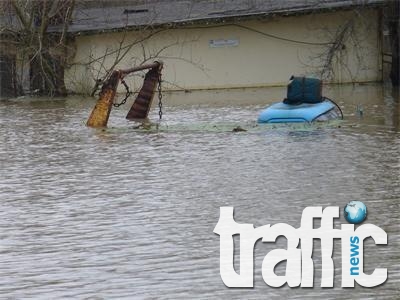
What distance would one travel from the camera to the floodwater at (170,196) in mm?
7676

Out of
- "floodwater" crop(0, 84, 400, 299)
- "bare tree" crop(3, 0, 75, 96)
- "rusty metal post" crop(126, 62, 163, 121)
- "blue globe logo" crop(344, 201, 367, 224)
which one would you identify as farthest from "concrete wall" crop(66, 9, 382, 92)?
"blue globe logo" crop(344, 201, 367, 224)

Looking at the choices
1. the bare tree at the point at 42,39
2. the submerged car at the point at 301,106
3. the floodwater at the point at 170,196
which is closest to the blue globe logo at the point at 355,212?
the floodwater at the point at 170,196

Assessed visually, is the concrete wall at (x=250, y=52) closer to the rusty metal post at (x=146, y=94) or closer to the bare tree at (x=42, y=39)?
the bare tree at (x=42, y=39)

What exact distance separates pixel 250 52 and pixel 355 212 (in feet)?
89.0

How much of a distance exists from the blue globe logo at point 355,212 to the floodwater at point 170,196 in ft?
0.31

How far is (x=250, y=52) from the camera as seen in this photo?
36.6 metres

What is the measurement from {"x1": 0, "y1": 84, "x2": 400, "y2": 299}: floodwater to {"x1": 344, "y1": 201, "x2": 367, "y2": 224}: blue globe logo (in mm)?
94

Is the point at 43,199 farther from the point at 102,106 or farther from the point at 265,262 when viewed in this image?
the point at 102,106

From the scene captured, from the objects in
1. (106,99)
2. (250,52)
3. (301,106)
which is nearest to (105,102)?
(106,99)

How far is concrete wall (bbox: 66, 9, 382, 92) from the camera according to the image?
35.5 meters

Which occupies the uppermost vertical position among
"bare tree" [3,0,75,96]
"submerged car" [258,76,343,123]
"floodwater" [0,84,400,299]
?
"bare tree" [3,0,75,96]

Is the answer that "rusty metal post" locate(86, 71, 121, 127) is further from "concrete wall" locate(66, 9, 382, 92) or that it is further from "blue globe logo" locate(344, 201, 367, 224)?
"concrete wall" locate(66, 9, 382, 92)

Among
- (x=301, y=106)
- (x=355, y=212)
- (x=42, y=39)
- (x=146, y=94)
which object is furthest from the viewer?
(x=42, y=39)

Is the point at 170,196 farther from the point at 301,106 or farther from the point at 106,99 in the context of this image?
Answer: the point at 106,99
